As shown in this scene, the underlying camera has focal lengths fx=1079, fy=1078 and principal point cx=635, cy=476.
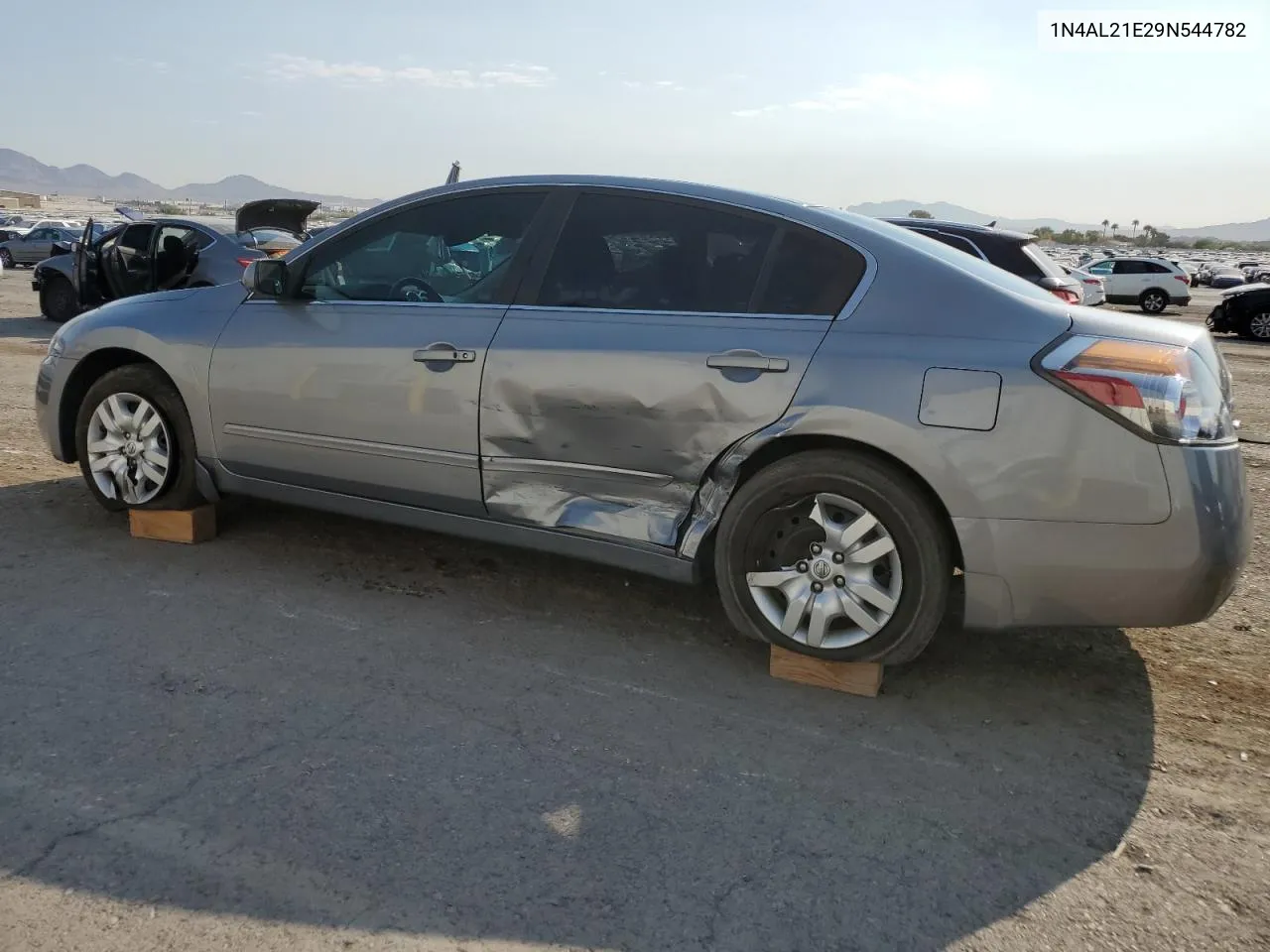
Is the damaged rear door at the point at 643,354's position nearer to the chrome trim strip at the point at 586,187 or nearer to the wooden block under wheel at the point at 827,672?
the chrome trim strip at the point at 586,187

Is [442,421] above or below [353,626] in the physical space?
above

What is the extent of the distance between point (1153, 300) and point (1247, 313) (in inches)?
352

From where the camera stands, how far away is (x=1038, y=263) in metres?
12.0

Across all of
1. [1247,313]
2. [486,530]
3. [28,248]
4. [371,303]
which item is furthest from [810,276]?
[28,248]

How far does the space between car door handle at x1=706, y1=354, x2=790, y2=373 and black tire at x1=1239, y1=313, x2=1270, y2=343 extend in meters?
19.7

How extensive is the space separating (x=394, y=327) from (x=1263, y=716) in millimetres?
3380

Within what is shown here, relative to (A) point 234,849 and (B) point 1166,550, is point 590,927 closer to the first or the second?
(A) point 234,849

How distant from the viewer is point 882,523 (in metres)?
3.44

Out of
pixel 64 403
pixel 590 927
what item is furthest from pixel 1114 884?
pixel 64 403

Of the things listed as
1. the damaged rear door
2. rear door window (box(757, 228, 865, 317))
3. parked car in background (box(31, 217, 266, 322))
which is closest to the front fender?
the damaged rear door

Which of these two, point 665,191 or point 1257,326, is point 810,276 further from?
point 1257,326

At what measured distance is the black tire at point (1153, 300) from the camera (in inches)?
1107

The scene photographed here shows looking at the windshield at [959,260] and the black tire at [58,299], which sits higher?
the windshield at [959,260]

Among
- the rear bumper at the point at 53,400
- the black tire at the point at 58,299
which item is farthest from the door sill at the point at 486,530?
the black tire at the point at 58,299
